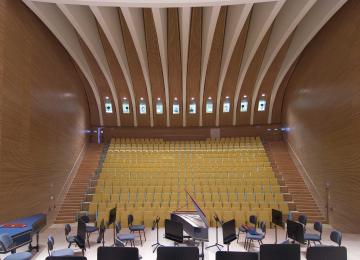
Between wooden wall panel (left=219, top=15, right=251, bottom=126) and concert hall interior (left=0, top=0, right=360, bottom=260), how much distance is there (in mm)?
93

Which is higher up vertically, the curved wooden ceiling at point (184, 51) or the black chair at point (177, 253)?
the curved wooden ceiling at point (184, 51)

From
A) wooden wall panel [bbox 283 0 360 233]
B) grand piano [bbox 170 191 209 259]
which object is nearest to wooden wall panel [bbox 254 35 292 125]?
wooden wall panel [bbox 283 0 360 233]

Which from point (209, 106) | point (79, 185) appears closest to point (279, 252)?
point (79, 185)

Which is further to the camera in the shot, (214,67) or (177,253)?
(214,67)

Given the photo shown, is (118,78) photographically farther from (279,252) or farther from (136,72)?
(279,252)

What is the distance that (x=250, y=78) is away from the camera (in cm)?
1805

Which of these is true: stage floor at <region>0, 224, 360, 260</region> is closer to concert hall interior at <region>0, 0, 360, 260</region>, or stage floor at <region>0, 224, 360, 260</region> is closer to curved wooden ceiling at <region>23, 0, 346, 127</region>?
concert hall interior at <region>0, 0, 360, 260</region>

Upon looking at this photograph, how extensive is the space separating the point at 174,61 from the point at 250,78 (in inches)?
195

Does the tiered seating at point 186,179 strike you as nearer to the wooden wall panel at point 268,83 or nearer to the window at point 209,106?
the wooden wall panel at point 268,83

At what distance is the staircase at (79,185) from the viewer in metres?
13.3

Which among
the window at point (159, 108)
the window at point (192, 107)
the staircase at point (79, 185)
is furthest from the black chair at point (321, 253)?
the window at point (159, 108)

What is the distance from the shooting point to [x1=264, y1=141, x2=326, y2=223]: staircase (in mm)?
13164

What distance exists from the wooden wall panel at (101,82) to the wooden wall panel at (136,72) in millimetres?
1700

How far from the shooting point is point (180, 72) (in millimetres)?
17250
